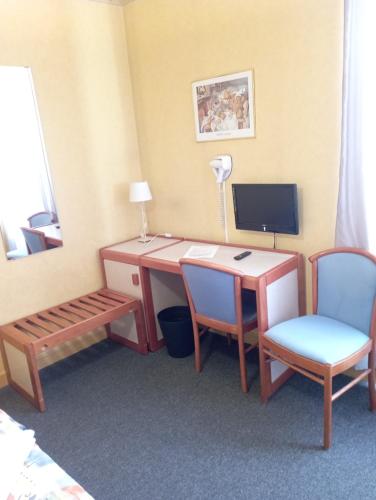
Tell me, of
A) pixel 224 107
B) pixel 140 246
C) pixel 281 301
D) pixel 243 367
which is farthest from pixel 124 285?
pixel 224 107

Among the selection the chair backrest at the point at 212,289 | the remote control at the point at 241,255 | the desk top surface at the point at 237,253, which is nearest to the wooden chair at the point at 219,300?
the chair backrest at the point at 212,289

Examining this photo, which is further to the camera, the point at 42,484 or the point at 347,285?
the point at 347,285

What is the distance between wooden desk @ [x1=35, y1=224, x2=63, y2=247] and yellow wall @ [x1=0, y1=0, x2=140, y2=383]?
0.06 m

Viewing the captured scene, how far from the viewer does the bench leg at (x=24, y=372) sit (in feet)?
7.92

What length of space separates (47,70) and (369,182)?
7.18ft

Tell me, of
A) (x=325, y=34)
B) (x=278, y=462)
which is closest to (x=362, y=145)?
(x=325, y=34)

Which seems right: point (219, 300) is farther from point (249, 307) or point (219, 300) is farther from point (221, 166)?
point (221, 166)

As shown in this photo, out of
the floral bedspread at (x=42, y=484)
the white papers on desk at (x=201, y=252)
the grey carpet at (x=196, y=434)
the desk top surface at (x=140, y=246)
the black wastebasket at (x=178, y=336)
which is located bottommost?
the grey carpet at (x=196, y=434)

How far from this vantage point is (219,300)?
2.31 metres

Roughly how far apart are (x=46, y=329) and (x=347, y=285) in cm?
183

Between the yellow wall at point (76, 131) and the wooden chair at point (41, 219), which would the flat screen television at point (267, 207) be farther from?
the wooden chair at point (41, 219)

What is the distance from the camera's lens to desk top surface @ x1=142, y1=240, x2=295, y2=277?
234cm

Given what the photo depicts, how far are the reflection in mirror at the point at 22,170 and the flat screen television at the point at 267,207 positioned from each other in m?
1.34

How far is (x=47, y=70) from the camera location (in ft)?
9.06
